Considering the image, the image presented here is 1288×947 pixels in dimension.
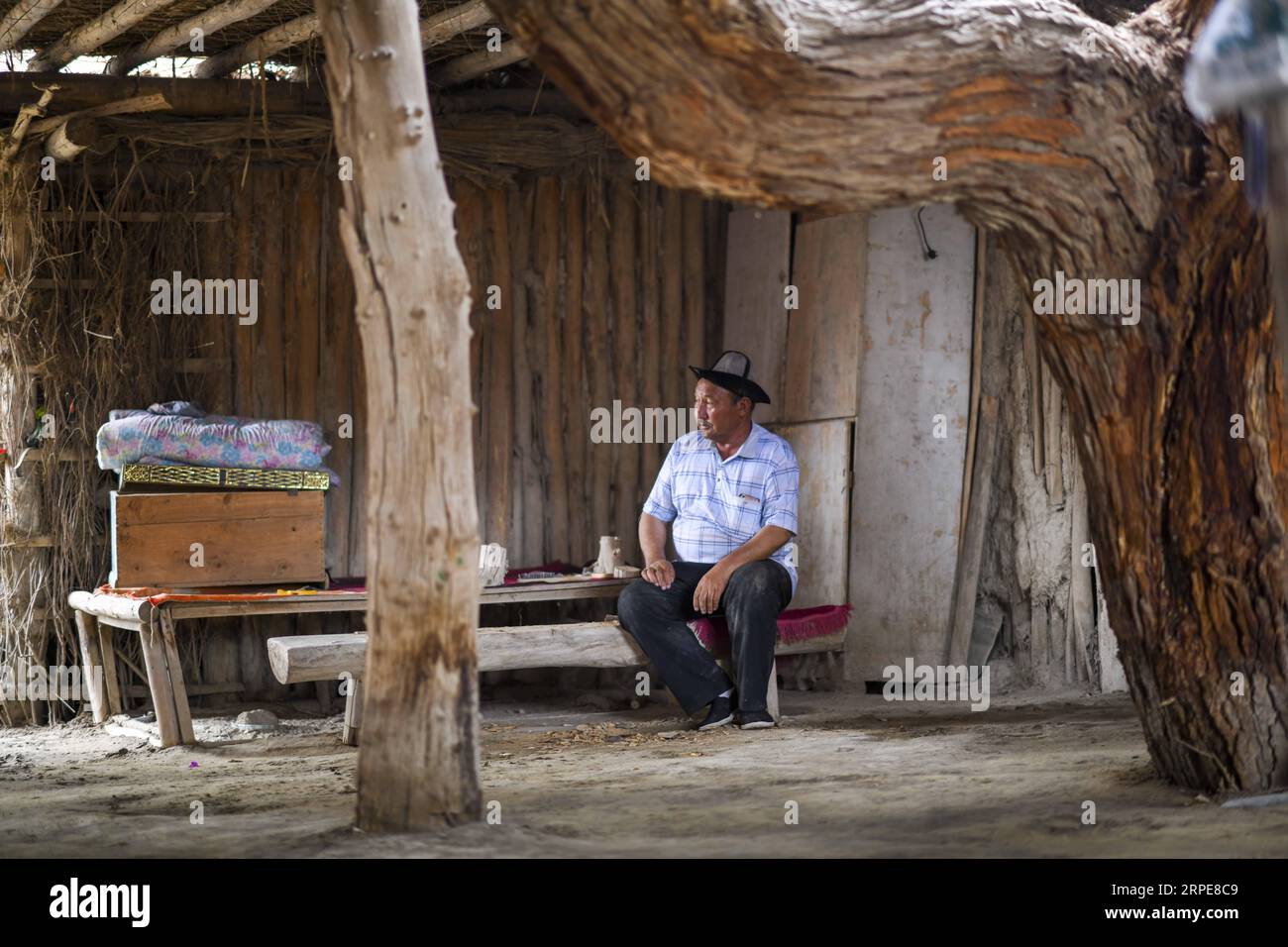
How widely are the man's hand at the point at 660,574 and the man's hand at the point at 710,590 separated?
18 cm

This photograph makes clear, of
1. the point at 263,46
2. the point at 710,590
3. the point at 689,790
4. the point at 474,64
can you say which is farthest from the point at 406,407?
the point at 474,64

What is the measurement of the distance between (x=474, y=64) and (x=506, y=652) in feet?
10.2

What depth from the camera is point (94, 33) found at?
7.15 meters

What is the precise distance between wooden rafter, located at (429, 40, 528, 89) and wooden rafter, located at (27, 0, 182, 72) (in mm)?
1596

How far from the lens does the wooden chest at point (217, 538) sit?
7293mm

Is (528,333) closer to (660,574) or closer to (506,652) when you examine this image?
(660,574)

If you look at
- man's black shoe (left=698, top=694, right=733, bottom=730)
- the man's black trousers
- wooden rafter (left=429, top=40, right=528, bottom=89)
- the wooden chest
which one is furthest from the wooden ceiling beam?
man's black shoe (left=698, top=694, right=733, bottom=730)

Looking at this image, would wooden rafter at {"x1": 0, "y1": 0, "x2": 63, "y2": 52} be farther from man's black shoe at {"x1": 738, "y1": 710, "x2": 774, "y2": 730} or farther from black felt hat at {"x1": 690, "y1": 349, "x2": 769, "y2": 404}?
man's black shoe at {"x1": 738, "y1": 710, "x2": 774, "y2": 730}

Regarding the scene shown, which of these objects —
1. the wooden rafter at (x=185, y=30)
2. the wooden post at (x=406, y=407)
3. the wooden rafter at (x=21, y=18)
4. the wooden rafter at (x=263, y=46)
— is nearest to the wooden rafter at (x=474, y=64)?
the wooden rafter at (x=263, y=46)

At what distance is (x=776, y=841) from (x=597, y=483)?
15.1ft

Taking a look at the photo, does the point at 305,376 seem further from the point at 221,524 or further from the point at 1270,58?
the point at 1270,58

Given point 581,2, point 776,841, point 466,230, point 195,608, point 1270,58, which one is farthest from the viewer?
point 466,230

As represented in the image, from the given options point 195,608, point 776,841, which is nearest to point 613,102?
point 776,841

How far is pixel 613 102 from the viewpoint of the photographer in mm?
4152
